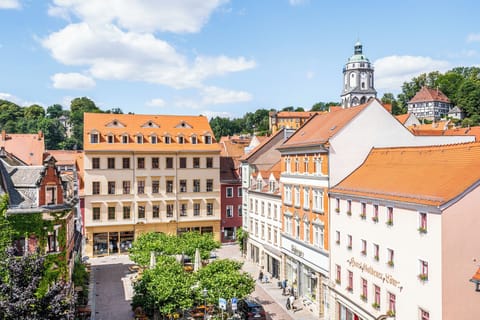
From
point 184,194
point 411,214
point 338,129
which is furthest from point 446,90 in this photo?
point 411,214

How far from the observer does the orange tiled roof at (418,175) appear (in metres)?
21.7

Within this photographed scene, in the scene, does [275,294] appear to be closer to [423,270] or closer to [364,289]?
[364,289]

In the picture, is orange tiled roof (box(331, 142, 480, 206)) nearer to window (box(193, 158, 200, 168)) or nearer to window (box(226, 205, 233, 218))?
window (box(193, 158, 200, 168))

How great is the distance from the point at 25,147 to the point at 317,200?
43.9m

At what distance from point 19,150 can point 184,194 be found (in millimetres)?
23038

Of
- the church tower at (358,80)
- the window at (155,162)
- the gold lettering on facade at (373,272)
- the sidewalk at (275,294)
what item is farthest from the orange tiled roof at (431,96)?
the gold lettering on facade at (373,272)

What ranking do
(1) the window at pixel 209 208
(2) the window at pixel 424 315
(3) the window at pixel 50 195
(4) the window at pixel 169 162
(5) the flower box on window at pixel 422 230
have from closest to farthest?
(2) the window at pixel 424 315
(5) the flower box on window at pixel 422 230
(3) the window at pixel 50 195
(4) the window at pixel 169 162
(1) the window at pixel 209 208

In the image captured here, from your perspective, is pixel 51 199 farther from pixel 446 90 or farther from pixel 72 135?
pixel 446 90

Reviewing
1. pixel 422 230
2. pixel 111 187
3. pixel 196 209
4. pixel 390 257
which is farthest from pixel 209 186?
pixel 422 230

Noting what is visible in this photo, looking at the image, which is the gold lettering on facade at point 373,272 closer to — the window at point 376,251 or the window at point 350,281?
the window at point 350,281

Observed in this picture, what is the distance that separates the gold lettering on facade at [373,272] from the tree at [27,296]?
16.5 meters

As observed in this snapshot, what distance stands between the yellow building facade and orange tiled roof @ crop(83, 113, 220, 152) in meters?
0.12

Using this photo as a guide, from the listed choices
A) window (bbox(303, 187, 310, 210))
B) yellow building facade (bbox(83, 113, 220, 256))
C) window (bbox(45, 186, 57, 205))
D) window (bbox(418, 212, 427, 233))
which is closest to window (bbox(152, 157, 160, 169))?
yellow building facade (bbox(83, 113, 220, 256))

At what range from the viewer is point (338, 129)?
33000 mm
